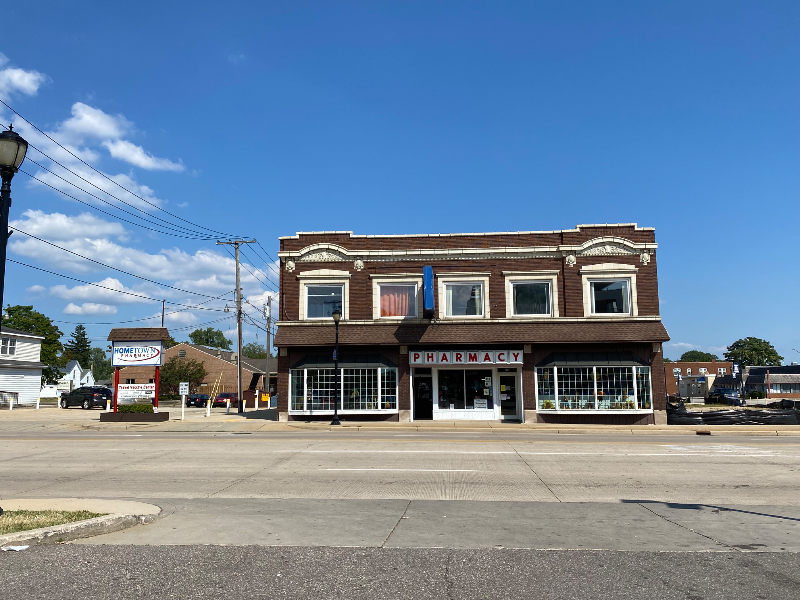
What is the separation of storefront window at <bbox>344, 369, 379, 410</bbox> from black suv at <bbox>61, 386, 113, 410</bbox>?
27036mm

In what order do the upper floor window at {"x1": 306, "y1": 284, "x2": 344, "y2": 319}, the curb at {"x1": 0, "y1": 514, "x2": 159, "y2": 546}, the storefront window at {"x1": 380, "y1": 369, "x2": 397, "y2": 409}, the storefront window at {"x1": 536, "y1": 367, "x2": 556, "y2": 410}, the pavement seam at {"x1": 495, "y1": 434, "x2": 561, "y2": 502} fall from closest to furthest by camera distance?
the curb at {"x1": 0, "y1": 514, "x2": 159, "y2": 546}
the pavement seam at {"x1": 495, "y1": 434, "x2": 561, "y2": 502}
the storefront window at {"x1": 536, "y1": 367, "x2": 556, "y2": 410}
the storefront window at {"x1": 380, "y1": 369, "x2": 397, "y2": 409}
the upper floor window at {"x1": 306, "y1": 284, "x2": 344, "y2": 319}

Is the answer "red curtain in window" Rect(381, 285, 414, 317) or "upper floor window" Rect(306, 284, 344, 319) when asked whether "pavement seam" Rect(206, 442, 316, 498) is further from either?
"upper floor window" Rect(306, 284, 344, 319)

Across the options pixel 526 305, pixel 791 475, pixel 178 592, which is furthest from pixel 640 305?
pixel 178 592

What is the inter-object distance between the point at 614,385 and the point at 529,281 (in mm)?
6025

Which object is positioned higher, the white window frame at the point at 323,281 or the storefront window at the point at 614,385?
the white window frame at the point at 323,281

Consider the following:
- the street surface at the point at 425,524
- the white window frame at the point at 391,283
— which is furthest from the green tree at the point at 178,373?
the street surface at the point at 425,524

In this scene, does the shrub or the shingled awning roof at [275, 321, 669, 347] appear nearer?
the shingled awning roof at [275, 321, 669, 347]

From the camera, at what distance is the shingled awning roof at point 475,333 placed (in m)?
27.9

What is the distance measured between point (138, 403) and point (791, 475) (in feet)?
89.7

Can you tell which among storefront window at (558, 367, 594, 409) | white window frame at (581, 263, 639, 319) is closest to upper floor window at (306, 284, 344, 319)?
storefront window at (558, 367, 594, 409)

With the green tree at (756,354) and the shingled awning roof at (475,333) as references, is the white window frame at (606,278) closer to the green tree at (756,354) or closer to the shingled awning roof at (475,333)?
the shingled awning roof at (475,333)

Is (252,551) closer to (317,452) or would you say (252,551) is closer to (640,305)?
(317,452)

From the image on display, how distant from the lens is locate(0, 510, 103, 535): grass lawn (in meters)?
7.12

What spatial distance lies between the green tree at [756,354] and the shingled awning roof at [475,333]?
123 metres
